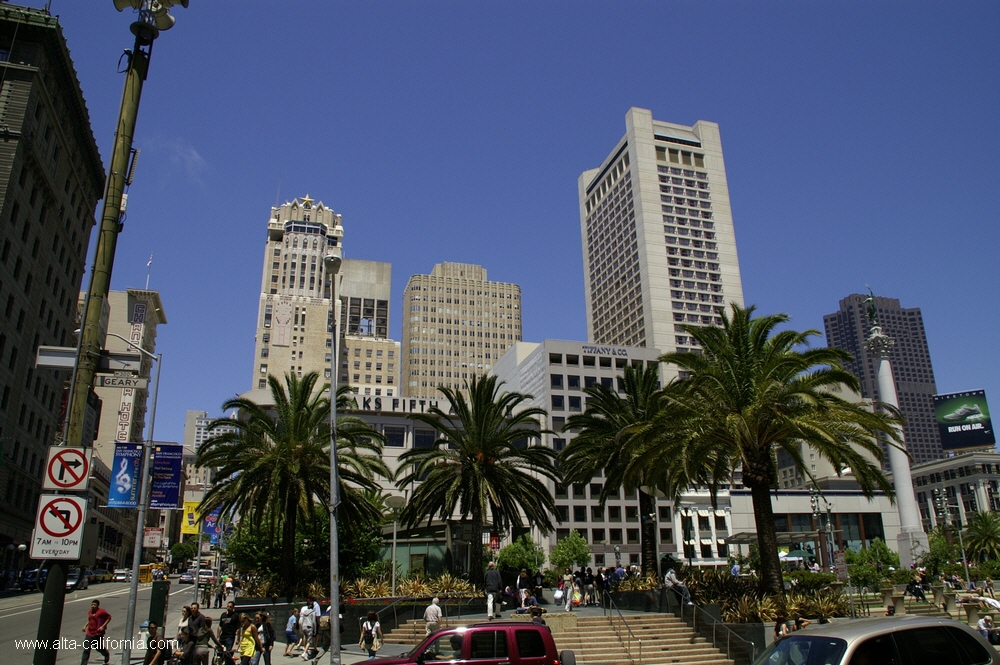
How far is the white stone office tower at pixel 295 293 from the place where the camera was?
139250 millimetres

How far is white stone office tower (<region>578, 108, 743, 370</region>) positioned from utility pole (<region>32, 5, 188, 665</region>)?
119420 mm

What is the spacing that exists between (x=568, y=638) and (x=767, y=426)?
30.9 feet

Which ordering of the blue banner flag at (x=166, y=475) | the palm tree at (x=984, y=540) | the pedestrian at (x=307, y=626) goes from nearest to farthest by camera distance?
the blue banner flag at (x=166, y=475)
the pedestrian at (x=307, y=626)
the palm tree at (x=984, y=540)

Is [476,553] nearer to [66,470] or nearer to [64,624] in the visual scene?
[64,624]

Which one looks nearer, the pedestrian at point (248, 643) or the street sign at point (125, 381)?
the street sign at point (125, 381)

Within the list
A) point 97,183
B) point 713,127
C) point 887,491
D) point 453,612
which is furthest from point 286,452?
point 713,127

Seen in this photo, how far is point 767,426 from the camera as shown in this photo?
23.2 meters

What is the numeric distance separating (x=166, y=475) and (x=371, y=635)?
810cm

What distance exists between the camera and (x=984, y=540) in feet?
200

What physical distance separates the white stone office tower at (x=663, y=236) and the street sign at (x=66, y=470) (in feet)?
396

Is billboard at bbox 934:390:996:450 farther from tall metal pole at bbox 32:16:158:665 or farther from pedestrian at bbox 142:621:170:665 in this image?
tall metal pole at bbox 32:16:158:665

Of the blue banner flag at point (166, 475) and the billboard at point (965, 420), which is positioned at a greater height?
the billboard at point (965, 420)

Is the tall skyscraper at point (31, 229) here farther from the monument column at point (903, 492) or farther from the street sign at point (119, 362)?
the monument column at point (903, 492)

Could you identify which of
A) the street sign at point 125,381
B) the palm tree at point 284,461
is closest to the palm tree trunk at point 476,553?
the palm tree at point 284,461
